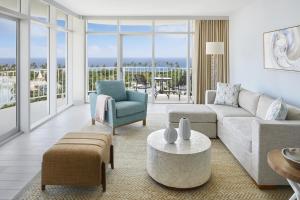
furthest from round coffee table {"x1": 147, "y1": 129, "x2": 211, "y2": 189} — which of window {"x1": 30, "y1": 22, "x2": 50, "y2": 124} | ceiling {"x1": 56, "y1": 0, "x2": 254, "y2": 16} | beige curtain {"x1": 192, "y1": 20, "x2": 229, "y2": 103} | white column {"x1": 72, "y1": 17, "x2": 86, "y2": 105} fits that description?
white column {"x1": 72, "y1": 17, "x2": 86, "y2": 105}

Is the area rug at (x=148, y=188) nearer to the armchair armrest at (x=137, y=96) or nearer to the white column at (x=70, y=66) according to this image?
the armchair armrest at (x=137, y=96)

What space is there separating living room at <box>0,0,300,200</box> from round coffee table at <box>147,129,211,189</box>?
0.01m

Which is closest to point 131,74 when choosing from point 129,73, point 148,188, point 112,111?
point 129,73

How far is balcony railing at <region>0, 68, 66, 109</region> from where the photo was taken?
16.5 ft

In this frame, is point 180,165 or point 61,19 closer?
point 180,165

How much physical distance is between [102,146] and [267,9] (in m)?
3.97

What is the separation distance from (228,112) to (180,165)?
2200 millimetres

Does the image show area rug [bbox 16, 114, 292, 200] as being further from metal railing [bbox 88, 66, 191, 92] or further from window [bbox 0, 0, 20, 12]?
metal railing [bbox 88, 66, 191, 92]

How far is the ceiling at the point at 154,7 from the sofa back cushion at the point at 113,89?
1.76m

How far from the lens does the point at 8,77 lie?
5.13 m

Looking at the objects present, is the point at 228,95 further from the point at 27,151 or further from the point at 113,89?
the point at 27,151

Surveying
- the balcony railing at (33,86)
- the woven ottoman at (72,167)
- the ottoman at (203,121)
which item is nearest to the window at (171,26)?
the balcony railing at (33,86)

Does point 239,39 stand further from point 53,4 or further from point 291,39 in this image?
point 53,4

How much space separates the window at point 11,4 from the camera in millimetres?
4635
